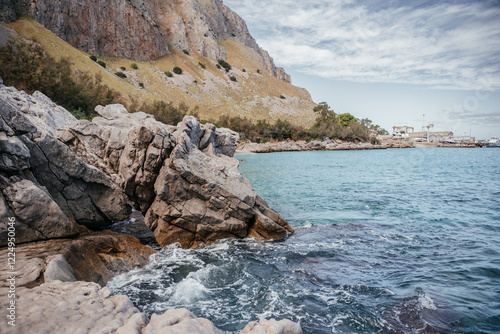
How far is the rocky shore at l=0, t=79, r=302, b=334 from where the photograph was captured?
454 cm

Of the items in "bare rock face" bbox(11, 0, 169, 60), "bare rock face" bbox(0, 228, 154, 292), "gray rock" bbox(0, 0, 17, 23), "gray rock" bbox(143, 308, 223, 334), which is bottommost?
"bare rock face" bbox(0, 228, 154, 292)

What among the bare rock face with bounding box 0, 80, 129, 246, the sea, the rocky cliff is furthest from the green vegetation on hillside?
the sea

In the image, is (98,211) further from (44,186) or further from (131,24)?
(131,24)

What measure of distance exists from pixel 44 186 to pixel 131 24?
10537 centimetres

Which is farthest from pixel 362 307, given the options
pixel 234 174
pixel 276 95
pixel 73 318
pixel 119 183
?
pixel 276 95

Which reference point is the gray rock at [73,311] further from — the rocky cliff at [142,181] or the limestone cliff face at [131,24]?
the limestone cliff face at [131,24]

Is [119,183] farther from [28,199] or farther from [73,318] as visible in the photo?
[73,318]

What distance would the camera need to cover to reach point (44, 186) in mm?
9203

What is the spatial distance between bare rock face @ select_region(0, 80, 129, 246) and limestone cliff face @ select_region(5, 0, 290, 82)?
227ft

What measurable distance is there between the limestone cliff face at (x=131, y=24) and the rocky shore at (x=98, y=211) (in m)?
69.2

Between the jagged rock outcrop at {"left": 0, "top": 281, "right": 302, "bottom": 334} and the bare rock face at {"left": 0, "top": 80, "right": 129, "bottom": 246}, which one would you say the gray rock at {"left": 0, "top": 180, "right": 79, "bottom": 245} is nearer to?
the bare rock face at {"left": 0, "top": 80, "right": 129, "bottom": 246}

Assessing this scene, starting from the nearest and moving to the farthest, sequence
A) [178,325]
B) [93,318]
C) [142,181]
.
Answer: [178,325], [93,318], [142,181]

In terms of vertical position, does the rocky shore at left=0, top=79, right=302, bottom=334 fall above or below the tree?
below

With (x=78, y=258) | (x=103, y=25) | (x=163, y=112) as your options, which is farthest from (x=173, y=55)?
(x=78, y=258)
